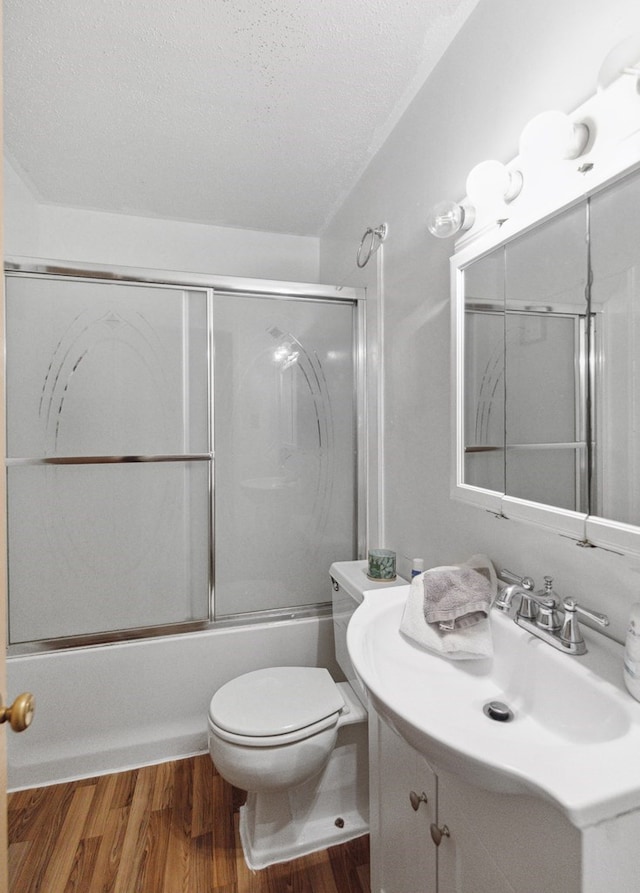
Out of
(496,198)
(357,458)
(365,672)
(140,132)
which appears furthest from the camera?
(357,458)

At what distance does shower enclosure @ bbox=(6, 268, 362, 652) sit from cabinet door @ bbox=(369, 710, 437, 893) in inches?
34.6

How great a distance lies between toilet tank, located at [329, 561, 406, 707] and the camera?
1588mm

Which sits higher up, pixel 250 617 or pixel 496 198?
pixel 496 198

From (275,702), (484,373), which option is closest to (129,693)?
(275,702)

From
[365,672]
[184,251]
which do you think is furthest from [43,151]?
[365,672]

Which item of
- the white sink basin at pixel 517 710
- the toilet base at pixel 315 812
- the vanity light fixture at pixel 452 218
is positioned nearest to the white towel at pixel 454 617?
the white sink basin at pixel 517 710

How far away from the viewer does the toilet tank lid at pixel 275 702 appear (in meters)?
1.41

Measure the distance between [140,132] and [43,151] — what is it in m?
0.44

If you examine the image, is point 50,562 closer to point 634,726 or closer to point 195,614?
point 195,614

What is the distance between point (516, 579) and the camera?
108cm

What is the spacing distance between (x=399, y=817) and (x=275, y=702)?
1.76ft

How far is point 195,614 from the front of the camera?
6.40ft

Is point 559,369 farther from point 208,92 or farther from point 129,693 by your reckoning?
point 129,693

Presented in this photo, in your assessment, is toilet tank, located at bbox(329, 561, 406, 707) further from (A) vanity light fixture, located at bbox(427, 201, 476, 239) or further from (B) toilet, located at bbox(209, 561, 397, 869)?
(A) vanity light fixture, located at bbox(427, 201, 476, 239)
